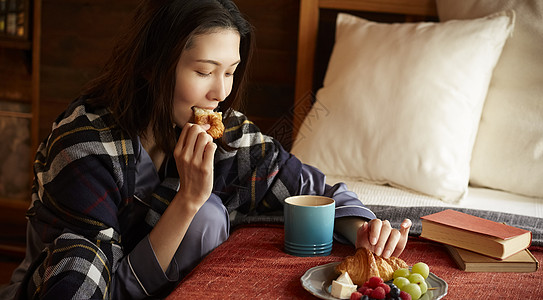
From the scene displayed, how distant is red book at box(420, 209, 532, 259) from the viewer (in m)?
1.10

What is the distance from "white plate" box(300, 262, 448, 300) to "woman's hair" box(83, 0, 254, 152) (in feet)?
1.61

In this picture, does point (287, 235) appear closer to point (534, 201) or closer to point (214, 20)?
point (214, 20)

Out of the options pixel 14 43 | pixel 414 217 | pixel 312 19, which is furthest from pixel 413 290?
pixel 14 43

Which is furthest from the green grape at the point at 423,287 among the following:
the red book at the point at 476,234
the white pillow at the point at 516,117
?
the white pillow at the point at 516,117

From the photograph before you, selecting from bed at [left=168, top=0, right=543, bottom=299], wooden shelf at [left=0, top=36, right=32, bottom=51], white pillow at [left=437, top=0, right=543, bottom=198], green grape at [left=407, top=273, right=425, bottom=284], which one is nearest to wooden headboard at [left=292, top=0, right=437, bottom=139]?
bed at [left=168, top=0, right=543, bottom=299]

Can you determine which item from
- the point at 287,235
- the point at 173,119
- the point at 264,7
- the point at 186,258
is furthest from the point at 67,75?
the point at 287,235

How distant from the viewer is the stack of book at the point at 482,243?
1095 millimetres

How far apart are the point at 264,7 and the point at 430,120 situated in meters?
0.87

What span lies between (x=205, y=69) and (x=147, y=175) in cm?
29

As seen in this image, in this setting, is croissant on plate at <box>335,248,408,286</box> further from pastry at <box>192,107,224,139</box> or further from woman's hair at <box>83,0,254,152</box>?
woman's hair at <box>83,0,254,152</box>

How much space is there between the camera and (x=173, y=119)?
133cm

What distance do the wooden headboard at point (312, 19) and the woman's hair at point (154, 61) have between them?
810 mm

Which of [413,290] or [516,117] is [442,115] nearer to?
[516,117]

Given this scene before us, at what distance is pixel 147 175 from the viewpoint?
1.36m
